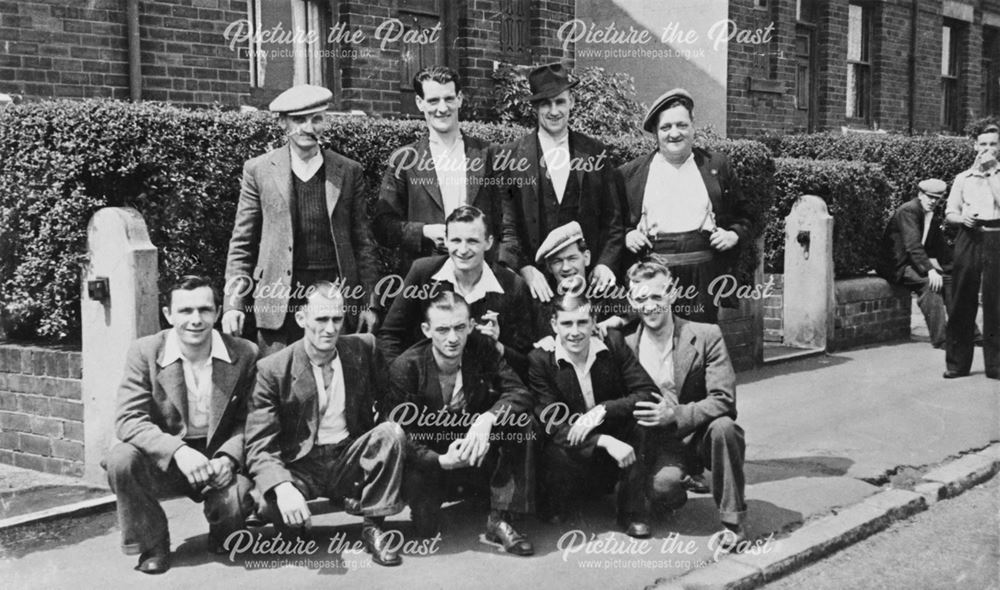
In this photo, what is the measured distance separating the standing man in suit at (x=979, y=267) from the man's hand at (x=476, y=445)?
613 cm

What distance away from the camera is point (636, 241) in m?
5.91

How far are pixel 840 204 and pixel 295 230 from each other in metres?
7.52

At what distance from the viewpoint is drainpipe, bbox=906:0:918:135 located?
1859cm

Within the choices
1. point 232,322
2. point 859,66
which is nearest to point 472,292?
point 232,322

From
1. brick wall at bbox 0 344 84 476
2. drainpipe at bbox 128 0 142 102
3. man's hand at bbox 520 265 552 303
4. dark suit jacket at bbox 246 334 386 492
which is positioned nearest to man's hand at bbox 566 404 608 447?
man's hand at bbox 520 265 552 303

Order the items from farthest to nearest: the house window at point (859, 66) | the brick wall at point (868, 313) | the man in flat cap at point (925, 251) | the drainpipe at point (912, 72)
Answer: the drainpipe at point (912, 72) < the house window at point (859, 66) < the brick wall at point (868, 313) < the man in flat cap at point (925, 251)

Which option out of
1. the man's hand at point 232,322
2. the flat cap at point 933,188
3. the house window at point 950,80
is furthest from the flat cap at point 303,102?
the house window at point 950,80

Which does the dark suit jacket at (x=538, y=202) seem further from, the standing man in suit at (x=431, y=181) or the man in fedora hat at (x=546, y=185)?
the standing man in suit at (x=431, y=181)

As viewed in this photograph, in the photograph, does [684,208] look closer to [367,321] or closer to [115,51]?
[367,321]

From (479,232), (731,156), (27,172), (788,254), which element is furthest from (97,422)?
(788,254)

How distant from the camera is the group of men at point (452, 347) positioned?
15.4 feet

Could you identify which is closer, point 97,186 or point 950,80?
point 97,186

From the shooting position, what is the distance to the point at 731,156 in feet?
30.5

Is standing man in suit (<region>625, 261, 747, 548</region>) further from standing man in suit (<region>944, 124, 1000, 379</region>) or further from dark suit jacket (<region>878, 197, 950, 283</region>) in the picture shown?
dark suit jacket (<region>878, 197, 950, 283</region>)
